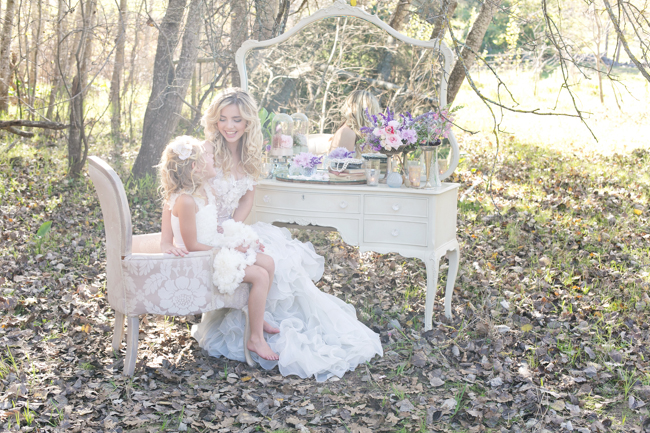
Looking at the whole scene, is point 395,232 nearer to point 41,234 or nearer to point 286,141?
point 286,141

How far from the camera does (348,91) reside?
15.2 feet

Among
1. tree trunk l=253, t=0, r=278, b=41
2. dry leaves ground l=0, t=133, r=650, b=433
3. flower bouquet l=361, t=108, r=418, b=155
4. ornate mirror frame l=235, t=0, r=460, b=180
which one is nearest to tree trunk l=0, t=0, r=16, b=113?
dry leaves ground l=0, t=133, r=650, b=433

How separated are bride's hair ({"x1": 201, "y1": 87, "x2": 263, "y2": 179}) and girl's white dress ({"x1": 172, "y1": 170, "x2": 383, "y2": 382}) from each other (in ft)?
0.36

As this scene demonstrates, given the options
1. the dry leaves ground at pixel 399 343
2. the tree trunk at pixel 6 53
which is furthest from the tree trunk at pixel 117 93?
the dry leaves ground at pixel 399 343

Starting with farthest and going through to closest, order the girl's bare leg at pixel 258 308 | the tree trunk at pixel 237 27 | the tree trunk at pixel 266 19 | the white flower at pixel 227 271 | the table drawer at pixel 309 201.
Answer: the tree trunk at pixel 237 27 < the tree trunk at pixel 266 19 < the table drawer at pixel 309 201 < the girl's bare leg at pixel 258 308 < the white flower at pixel 227 271

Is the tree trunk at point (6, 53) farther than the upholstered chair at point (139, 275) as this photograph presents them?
Yes

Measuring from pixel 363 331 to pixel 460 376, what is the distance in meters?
0.68

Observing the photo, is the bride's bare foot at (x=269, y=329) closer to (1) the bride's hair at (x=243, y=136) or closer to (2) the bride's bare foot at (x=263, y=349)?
(2) the bride's bare foot at (x=263, y=349)

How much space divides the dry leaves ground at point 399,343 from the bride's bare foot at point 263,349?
0.34ft

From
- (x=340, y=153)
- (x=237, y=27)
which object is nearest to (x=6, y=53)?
(x=237, y=27)

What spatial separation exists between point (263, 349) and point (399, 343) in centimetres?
95

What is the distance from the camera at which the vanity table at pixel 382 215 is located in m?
3.85

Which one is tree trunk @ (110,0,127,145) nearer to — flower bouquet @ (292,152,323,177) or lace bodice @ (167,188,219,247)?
flower bouquet @ (292,152,323,177)

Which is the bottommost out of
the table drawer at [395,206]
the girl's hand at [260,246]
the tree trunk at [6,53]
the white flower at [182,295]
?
the white flower at [182,295]
